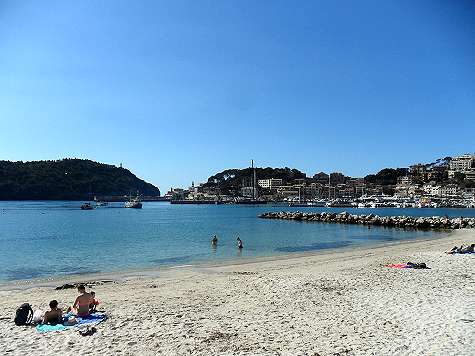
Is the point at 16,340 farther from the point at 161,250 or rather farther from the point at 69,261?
the point at 161,250

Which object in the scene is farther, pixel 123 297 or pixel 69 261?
pixel 69 261

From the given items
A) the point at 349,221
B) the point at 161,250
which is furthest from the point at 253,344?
the point at 349,221

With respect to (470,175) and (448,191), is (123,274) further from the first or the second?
(470,175)

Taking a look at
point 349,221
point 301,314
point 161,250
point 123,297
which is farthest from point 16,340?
point 349,221

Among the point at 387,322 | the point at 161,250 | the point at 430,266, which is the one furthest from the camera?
the point at 161,250

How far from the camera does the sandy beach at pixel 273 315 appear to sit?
825cm

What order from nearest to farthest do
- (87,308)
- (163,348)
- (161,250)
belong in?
(163,348), (87,308), (161,250)

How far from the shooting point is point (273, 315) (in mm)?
10633

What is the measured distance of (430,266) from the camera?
59.5 ft

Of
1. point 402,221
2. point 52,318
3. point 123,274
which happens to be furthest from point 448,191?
point 52,318

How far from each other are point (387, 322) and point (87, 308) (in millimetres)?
6988

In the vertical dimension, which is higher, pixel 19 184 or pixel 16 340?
pixel 19 184

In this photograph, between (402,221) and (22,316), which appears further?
(402,221)

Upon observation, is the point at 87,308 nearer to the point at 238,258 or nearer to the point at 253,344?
the point at 253,344
